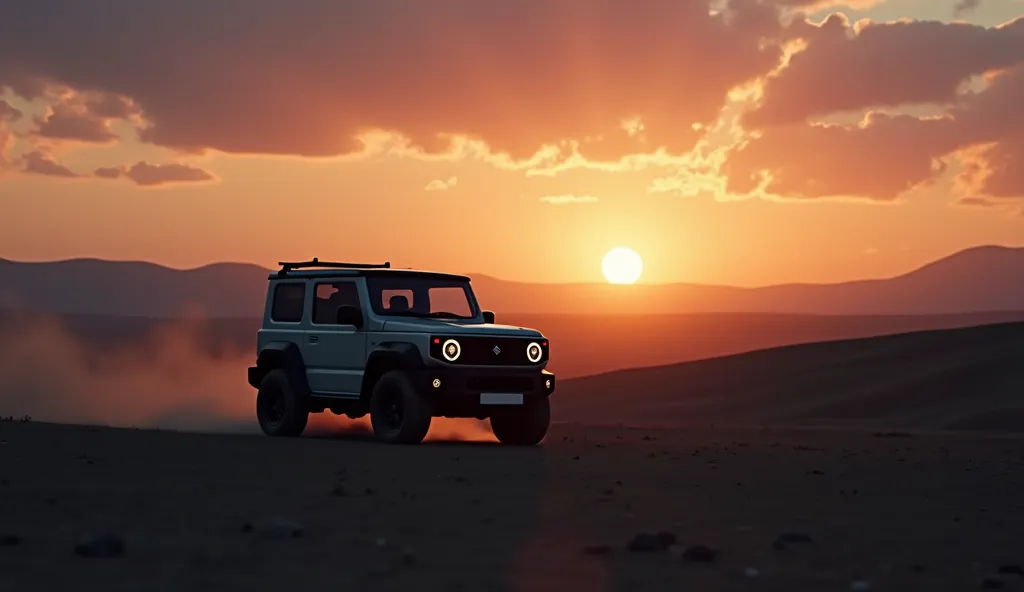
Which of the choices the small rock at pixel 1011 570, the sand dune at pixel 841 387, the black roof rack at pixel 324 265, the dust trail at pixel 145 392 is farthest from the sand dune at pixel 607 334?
the small rock at pixel 1011 570

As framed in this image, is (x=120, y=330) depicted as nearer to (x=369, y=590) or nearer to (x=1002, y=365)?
(x=1002, y=365)

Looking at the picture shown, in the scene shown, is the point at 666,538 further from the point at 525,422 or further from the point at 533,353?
the point at 525,422

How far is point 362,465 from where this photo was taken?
1529 cm

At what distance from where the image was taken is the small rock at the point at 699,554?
8.72 m

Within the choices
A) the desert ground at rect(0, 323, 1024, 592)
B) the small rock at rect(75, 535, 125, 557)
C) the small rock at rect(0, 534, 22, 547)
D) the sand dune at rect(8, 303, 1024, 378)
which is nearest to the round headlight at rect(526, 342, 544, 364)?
the desert ground at rect(0, 323, 1024, 592)

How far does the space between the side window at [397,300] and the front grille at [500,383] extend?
1664 mm

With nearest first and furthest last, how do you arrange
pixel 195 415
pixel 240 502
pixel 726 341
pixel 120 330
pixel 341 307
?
pixel 240 502 → pixel 341 307 → pixel 195 415 → pixel 120 330 → pixel 726 341

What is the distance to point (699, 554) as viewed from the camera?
874 cm

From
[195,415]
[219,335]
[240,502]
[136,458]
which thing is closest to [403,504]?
[240,502]

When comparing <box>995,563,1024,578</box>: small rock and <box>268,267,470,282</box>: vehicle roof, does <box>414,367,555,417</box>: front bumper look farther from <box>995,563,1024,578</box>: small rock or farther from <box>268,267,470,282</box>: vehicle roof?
<box>995,563,1024,578</box>: small rock

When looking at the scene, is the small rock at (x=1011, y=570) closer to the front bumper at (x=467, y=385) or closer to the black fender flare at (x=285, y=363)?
the front bumper at (x=467, y=385)

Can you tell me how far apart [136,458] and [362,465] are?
7.69ft

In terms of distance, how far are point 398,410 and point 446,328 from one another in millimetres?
1188

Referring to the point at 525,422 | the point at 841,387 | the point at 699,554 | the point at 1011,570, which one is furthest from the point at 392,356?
the point at 841,387
